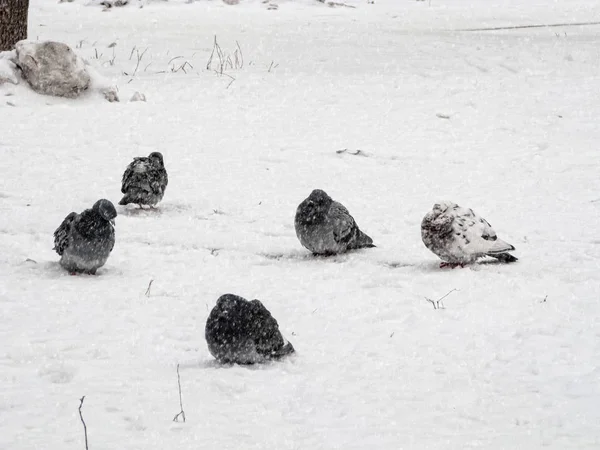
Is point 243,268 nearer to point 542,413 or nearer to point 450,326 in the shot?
point 450,326

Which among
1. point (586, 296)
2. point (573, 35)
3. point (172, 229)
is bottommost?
point (172, 229)

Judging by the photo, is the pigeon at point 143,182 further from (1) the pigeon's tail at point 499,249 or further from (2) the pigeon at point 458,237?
(1) the pigeon's tail at point 499,249

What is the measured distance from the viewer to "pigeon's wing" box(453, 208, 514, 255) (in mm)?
6012

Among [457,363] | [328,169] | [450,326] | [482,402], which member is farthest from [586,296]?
[328,169]

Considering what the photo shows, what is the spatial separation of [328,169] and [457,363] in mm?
5492

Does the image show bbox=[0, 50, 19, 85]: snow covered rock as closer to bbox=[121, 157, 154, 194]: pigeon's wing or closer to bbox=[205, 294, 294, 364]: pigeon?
bbox=[121, 157, 154, 194]: pigeon's wing

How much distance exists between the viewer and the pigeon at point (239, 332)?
13.9ft

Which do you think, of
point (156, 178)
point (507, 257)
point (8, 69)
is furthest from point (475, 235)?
point (8, 69)

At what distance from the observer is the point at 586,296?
5426 millimetres

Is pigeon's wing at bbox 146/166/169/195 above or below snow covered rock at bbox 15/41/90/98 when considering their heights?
below

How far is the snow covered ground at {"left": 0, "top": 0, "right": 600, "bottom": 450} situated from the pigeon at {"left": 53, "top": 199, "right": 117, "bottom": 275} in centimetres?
15

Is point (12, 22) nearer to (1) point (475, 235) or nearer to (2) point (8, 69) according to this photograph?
(2) point (8, 69)

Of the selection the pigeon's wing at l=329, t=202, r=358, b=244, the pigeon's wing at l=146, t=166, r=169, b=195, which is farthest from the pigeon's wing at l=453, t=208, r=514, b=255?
the pigeon's wing at l=146, t=166, r=169, b=195

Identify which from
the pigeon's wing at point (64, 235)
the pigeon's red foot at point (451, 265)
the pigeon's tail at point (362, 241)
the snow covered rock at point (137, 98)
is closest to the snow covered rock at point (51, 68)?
the snow covered rock at point (137, 98)
